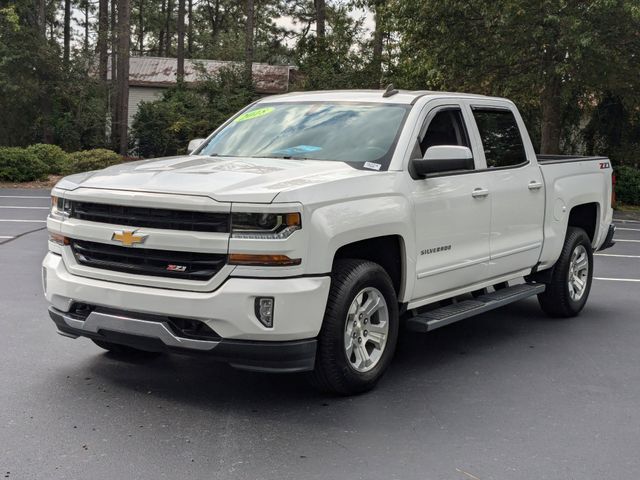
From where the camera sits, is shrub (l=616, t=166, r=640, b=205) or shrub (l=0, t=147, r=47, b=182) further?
shrub (l=0, t=147, r=47, b=182)

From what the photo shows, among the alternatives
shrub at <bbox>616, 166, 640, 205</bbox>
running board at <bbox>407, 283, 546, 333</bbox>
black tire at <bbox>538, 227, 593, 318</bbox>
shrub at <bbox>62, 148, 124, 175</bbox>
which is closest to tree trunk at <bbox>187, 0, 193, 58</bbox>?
shrub at <bbox>62, 148, 124, 175</bbox>

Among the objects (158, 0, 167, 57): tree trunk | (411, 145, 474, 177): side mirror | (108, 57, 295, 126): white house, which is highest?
(158, 0, 167, 57): tree trunk

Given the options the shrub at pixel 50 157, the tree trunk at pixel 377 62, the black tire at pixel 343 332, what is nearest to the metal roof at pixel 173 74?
the tree trunk at pixel 377 62

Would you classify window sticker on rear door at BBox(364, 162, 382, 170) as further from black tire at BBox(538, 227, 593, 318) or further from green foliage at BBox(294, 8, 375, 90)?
green foliage at BBox(294, 8, 375, 90)

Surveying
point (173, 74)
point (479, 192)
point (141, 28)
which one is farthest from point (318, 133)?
point (141, 28)

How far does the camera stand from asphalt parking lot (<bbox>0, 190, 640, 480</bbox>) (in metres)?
4.26

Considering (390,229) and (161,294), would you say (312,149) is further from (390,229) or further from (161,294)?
(161,294)

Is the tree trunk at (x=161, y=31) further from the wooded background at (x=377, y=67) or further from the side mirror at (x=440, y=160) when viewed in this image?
the side mirror at (x=440, y=160)

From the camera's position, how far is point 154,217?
4.99 metres

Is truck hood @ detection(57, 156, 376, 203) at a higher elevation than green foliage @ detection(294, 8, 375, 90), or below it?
below

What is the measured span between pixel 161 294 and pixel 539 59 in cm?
1934

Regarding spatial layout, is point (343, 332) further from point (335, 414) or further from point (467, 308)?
point (467, 308)

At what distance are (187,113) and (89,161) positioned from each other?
36.7ft

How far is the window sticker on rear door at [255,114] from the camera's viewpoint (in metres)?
Result: 6.96
